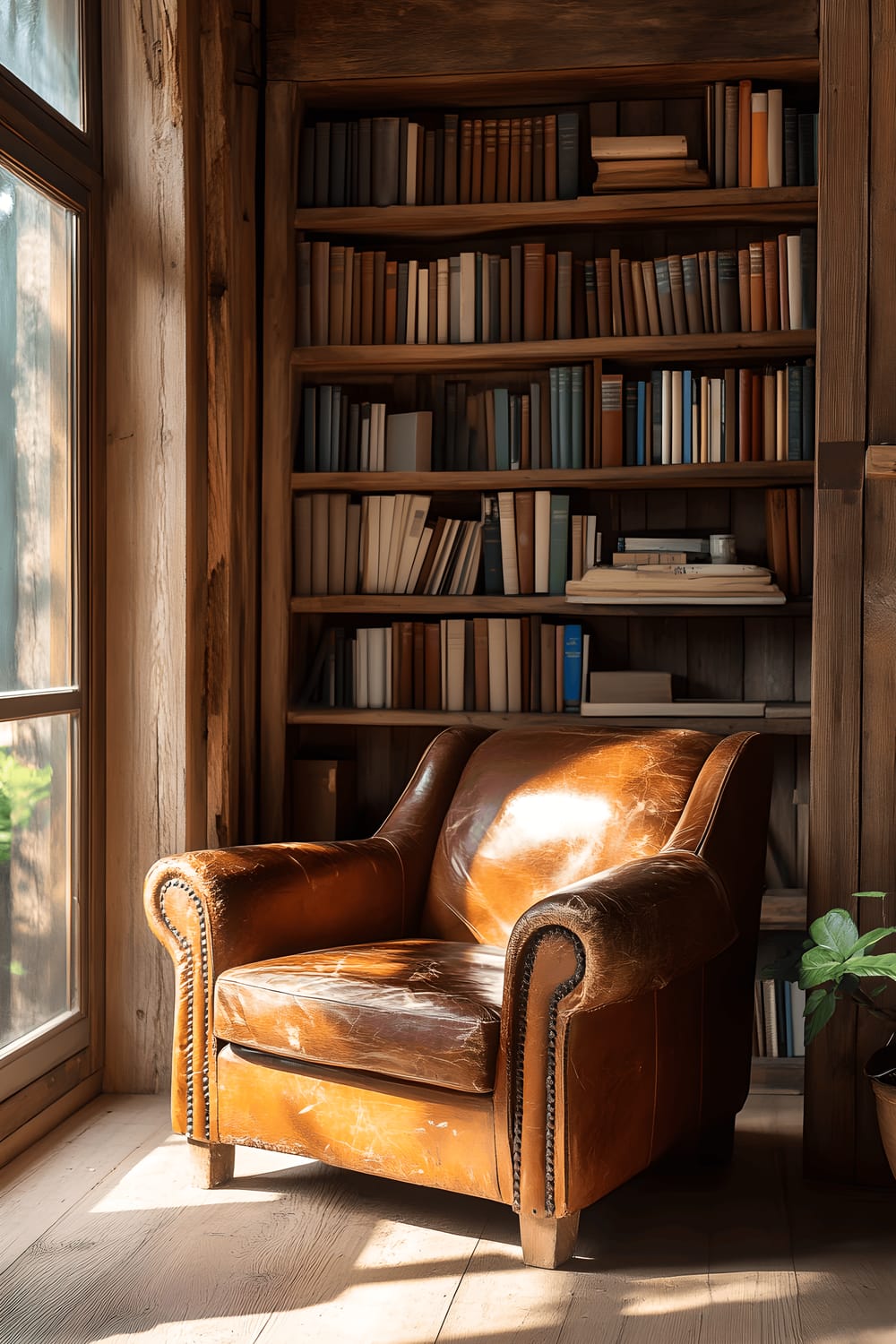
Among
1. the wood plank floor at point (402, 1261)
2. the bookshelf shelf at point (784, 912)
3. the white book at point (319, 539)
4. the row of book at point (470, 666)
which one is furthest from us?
the white book at point (319, 539)

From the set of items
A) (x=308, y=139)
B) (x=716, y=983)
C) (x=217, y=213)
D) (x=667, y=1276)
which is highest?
(x=308, y=139)

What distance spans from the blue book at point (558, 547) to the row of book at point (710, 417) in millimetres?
172

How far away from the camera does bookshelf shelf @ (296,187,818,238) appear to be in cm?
316

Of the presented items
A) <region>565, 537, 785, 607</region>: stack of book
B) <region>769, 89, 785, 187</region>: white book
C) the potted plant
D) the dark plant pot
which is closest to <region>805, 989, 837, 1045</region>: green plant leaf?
the potted plant

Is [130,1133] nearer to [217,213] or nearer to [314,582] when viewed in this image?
[314,582]

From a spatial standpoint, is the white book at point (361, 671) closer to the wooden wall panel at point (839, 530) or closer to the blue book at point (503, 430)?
the blue book at point (503, 430)

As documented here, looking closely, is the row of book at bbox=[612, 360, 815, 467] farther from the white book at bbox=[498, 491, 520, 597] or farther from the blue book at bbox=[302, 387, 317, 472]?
the blue book at bbox=[302, 387, 317, 472]

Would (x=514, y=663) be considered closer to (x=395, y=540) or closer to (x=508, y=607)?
(x=508, y=607)

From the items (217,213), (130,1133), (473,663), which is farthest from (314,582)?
(130,1133)

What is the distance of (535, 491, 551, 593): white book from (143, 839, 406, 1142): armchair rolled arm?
113 centimetres

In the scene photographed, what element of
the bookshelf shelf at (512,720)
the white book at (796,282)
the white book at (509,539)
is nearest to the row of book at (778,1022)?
the bookshelf shelf at (512,720)

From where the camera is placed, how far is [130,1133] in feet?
8.69

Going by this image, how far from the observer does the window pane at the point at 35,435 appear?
2.55m

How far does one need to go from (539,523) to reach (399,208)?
875 millimetres
